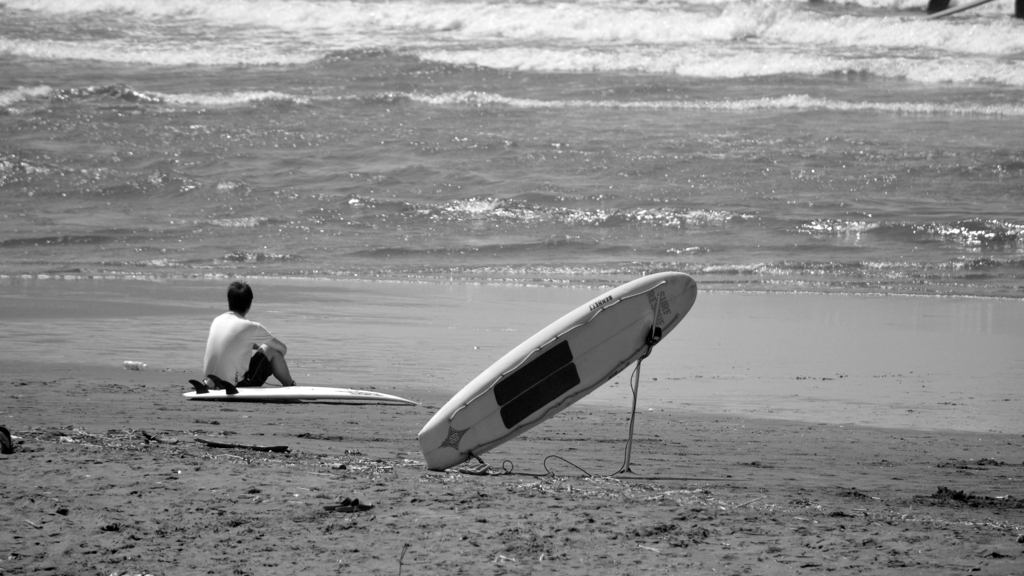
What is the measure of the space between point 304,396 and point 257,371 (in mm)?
476

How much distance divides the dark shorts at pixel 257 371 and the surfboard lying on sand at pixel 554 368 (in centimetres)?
225

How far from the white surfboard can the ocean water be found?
6044 millimetres

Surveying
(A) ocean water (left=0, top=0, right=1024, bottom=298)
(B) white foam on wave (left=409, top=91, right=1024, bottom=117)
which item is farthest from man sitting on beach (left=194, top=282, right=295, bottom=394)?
(B) white foam on wave (left=409, top=91, right=1024, bottom=117)

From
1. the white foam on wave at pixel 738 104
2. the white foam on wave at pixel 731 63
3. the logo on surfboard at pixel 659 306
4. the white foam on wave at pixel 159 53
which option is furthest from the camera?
the white foam on wave at pixel 159 53

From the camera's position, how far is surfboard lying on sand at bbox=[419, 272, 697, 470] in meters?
4.82

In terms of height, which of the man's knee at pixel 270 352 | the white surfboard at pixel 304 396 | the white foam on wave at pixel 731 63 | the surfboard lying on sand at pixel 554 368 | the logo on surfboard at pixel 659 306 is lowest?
the white surfboard at pixel 304 396

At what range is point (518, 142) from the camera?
64.1 feet

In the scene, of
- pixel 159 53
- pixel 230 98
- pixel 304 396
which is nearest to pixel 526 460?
pixel 304 396

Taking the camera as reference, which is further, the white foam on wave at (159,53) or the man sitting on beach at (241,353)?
the white foam on wave at (159,53)

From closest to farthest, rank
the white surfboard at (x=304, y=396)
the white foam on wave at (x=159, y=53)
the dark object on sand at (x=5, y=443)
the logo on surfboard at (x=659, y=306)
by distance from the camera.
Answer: the dark object on sand at (x=5, y=443), the logo on surfboard at (x=659, y=306), the white surfboard at (x=304, y=396), the white foam on wave at (x=159, y=53)

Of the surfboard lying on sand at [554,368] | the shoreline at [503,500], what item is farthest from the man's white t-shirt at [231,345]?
the surfboard lying on sand at [554,368]

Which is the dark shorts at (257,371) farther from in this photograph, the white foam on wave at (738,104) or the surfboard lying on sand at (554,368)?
the white foam on wave at (738,104)

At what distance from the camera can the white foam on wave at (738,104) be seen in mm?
21156

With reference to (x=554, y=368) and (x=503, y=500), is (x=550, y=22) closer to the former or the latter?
(x=554, y=368)
